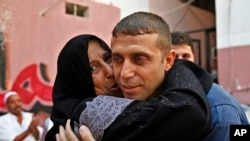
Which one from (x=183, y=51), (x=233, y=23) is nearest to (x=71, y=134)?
(x=183, y=51)

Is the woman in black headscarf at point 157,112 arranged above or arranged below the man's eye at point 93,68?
below

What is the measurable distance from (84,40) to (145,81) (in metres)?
0.44

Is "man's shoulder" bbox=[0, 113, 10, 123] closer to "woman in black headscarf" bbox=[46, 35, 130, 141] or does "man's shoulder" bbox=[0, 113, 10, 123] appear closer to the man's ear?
"woman in black headscarf" bbox=[46, 35, 130, 141]

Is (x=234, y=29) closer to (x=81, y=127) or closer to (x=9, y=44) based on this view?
(x=9, y=44)

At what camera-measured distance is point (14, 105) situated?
17.5ft

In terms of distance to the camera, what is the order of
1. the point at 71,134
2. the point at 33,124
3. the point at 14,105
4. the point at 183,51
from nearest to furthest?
the point at 71,134 → the point at 183,51 → the point at 14,105 → the point at 33,124

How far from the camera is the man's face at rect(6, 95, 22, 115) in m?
5.29

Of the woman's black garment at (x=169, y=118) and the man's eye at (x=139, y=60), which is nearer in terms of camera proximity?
the woman's black garment at (x=169, y=118)

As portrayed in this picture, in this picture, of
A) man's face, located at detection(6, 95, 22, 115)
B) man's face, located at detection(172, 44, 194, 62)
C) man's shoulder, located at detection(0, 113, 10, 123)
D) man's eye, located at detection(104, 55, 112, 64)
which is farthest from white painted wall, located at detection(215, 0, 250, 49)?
man's eye, located at detection(104, 55, 112, 64)

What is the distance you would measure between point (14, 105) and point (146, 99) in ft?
14.1

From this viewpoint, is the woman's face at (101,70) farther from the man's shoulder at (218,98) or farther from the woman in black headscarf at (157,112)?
the man's shoulder at (218,98)

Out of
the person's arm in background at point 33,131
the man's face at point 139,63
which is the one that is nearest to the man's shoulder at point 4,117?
the person's arm in background at point 33,131

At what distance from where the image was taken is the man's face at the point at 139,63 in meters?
1.32

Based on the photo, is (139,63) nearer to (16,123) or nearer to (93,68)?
(93,68)
